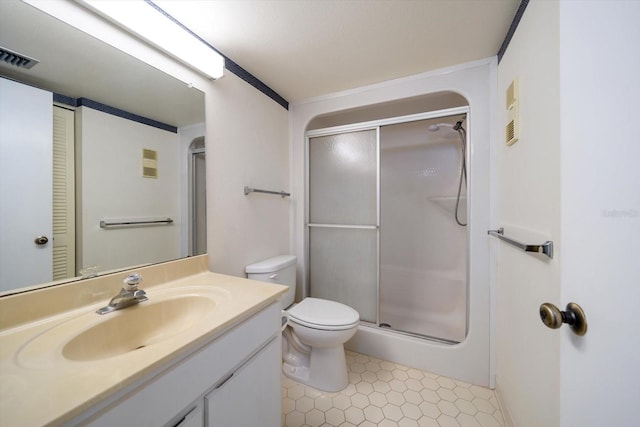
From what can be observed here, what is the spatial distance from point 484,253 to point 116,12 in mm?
2196

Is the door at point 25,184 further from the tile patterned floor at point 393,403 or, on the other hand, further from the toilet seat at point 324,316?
the tile patterned floor at point 393,403

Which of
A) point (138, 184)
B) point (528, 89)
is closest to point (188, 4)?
point (138, 184)

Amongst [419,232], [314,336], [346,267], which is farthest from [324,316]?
[419,232]

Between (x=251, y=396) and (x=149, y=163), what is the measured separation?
1075mm

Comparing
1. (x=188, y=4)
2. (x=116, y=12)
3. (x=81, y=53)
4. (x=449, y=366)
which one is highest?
(x=188, y=4)

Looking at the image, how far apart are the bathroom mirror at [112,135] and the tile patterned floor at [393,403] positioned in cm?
109

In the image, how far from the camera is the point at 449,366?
1.54m

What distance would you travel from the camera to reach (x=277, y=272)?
160 cm

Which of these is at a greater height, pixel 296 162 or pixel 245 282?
pixel 296 162

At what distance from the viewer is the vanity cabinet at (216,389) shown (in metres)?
0.50

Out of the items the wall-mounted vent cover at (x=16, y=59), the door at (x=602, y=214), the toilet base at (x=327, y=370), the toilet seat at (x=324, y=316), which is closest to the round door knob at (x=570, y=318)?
the door at (x=602, y=214)

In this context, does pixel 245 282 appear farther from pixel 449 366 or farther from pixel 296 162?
pixel 449 366

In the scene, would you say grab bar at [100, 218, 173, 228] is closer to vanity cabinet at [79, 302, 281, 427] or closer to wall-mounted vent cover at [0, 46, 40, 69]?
wall-mounted vent cover at [0, 46, 40, 69]

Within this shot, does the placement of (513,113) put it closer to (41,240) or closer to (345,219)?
(345,219)
